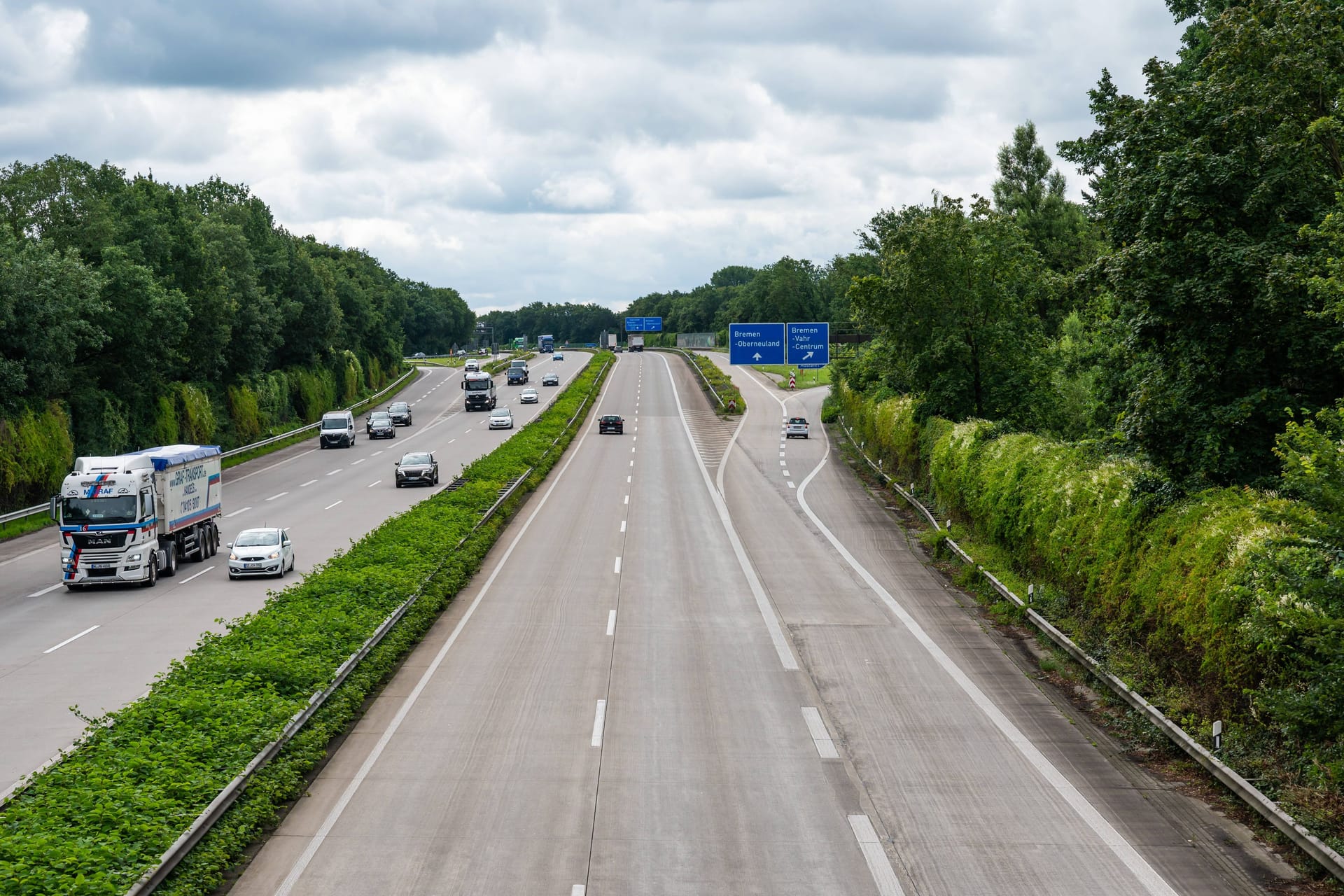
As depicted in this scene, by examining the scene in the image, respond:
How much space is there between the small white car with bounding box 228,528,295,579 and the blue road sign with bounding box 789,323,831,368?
46096 millimetres

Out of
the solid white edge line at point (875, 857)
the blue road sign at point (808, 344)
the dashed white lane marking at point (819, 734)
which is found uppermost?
the blue road sign at point (808, 344)

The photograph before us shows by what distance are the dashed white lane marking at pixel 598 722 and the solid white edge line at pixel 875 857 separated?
4433 millimetres

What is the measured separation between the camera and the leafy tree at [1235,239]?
19.3 metres

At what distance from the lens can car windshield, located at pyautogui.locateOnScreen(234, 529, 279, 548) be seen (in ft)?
100

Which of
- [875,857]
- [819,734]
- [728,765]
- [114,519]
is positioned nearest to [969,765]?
[819,734]

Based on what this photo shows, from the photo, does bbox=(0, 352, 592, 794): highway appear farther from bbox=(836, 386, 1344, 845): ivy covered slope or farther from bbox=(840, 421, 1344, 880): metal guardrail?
bbox=(836, 386, 1344, 845): ivy covered slope

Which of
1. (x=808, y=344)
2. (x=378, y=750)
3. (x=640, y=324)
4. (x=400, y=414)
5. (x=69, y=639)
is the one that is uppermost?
(x=640, y=324)

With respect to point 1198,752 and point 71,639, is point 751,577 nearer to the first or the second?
point 1198,752

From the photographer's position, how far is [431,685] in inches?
774

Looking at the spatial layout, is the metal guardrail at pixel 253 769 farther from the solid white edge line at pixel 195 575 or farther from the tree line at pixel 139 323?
the tree line at pixel 139 323

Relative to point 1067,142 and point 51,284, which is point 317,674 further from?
point 51,284

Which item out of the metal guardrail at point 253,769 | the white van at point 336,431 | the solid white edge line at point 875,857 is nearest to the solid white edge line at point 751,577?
the solid white edge line at point 875,857

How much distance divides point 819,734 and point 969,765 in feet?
7.87

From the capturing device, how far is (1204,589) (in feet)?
51.4
